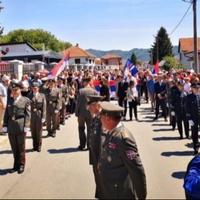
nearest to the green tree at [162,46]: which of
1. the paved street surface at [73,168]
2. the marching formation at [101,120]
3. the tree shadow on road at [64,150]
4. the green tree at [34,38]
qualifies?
the green tree at [34,38]

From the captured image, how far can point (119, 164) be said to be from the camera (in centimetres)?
519

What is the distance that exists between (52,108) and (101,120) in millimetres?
10844

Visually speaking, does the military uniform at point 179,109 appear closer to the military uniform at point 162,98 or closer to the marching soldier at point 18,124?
the military uniform at point 162,98

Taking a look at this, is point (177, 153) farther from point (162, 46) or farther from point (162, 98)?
point (162, 46)

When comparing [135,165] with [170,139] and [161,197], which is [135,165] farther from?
[170,139]

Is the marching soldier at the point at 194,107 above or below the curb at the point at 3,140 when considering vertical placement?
above

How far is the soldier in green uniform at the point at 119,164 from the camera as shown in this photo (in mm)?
5055

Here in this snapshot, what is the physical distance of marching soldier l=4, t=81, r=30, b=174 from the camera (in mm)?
10938

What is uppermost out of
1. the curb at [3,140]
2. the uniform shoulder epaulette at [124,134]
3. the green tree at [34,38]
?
the green tree at [34,38]

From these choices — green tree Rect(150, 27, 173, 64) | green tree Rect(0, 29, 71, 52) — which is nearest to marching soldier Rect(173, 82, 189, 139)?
green tree Rect(150, 27, 173, 64)

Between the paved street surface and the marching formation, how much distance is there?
19.4 inches

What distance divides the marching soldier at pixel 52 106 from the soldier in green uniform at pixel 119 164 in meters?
11.0

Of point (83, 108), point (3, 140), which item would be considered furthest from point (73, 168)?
point (3, 140)

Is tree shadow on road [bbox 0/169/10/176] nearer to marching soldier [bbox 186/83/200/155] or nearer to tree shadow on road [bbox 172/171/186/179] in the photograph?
tree shadow on road [bbox 172/171/186/179]
